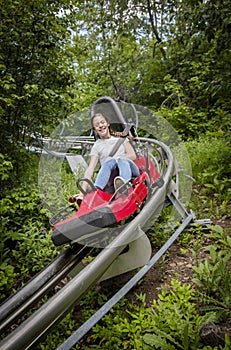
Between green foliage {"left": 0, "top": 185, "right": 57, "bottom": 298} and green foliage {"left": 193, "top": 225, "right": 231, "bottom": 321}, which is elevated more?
green foliage {"left": 0, "top": 185, "right": 57, "bottom": 298}

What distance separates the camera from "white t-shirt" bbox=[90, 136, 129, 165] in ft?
8.08

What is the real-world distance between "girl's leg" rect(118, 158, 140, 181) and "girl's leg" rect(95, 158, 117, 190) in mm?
53

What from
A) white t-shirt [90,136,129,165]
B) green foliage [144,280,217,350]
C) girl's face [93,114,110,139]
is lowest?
green foliage [144,280,217,350]

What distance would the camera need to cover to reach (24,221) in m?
3.60

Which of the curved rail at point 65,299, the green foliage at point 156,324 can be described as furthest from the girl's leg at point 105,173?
the green foliage at point 156,324

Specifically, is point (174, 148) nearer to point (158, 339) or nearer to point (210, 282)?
point (210, 282)

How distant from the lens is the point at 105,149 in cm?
247

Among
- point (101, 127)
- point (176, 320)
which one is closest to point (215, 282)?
point (176, 320)

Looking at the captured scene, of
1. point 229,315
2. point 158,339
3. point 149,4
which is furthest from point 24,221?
point 149,4

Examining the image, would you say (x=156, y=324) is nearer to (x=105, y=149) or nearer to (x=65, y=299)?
(x=65, y=299)

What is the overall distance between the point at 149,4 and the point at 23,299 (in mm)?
7983

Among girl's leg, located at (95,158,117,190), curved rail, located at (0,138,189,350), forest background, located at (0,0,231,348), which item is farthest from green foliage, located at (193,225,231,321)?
girl's leg, located at (95,158,117,190)

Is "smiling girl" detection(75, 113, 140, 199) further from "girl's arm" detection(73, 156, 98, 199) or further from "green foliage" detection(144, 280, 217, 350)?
"green foliage" detection(144, 280, 217, 350)

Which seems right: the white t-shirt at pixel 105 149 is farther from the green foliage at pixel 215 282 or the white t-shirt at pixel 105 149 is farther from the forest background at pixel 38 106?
the green foliage at pixel 215 282
